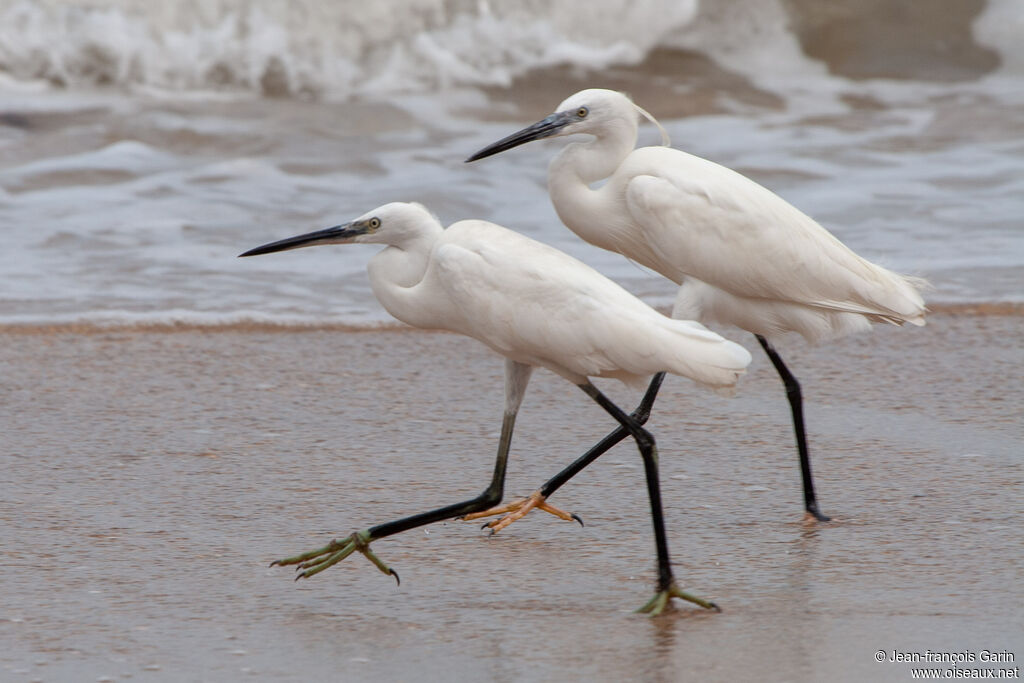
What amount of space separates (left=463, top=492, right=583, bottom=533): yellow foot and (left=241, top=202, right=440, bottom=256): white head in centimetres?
67

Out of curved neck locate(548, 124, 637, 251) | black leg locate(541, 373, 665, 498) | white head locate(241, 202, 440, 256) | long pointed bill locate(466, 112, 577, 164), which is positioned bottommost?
black leg locate(541, 373, 665, 498)

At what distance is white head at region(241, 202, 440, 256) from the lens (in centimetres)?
312

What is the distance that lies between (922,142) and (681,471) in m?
5.99

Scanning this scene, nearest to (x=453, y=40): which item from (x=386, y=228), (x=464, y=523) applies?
(x=464, y=523)

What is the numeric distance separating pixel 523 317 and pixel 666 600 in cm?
63

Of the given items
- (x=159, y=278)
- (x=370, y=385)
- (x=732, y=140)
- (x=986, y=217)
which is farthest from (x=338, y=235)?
(x=732, y=140)

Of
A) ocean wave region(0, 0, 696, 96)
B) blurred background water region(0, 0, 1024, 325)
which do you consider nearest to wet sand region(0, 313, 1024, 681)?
blurred background water region(0, 0, 1024, 325)

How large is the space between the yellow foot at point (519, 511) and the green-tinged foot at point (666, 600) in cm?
59

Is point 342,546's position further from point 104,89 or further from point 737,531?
point 104,89

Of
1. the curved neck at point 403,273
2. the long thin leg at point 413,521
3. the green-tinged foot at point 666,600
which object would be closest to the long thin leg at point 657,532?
the green-tinged foot at point 666,600

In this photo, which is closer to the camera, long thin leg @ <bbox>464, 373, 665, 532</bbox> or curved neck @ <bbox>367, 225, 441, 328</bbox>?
curved neck @ <bbox>367, 225, 441, 328</bbox>

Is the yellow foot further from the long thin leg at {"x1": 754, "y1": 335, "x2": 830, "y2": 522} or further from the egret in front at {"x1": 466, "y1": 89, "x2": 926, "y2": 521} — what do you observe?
the long thin leg at {"x1": 754, "y1": 335, "x2": 830, "y2": 522}

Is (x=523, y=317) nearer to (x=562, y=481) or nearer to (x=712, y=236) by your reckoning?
(x=562, y=481)

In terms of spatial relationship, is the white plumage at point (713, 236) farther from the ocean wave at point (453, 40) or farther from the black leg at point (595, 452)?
the ocean wave at point (453, 40)
